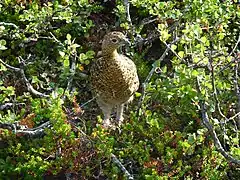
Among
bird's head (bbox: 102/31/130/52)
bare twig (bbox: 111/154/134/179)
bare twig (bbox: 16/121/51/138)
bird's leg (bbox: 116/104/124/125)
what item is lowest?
bare twig (bbox: 111/154/134/179)

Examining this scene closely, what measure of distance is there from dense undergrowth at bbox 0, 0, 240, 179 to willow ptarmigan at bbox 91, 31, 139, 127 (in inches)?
6.3

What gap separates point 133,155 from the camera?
4.30m

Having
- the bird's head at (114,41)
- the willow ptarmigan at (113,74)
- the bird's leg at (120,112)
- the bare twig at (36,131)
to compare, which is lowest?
the bird's leg at (120,112)

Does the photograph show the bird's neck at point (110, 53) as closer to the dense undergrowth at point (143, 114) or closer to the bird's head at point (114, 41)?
the bird's head at point (114, 41)

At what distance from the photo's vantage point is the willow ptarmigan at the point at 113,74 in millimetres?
4660

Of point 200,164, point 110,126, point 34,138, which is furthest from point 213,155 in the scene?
point 34,138

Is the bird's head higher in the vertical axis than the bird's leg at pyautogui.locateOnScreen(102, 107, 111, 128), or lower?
higher

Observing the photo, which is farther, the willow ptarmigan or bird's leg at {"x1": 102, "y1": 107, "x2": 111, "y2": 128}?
bird's leg at {"x1": 102, "y1": 107, "x2": 111, "y2": 128}

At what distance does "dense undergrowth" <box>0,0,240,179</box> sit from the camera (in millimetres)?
3772

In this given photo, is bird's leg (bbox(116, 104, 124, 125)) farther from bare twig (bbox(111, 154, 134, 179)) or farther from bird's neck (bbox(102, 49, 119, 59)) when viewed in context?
bare twig (bbox(111, 154, 134, 179))

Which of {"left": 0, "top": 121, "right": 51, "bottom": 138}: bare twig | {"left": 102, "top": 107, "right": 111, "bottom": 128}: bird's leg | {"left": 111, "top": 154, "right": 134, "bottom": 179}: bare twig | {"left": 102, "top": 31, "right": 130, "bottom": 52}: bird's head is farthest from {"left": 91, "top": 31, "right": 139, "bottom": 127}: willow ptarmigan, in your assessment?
{"left": 111, "top": 154, "right": 134, "bottom": 179}: bare twig

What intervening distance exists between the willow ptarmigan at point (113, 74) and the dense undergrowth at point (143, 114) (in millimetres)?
161

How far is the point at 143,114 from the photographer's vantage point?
4484 millimetres

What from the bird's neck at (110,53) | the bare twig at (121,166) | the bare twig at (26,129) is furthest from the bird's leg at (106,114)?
the bare twig at (121,166)
